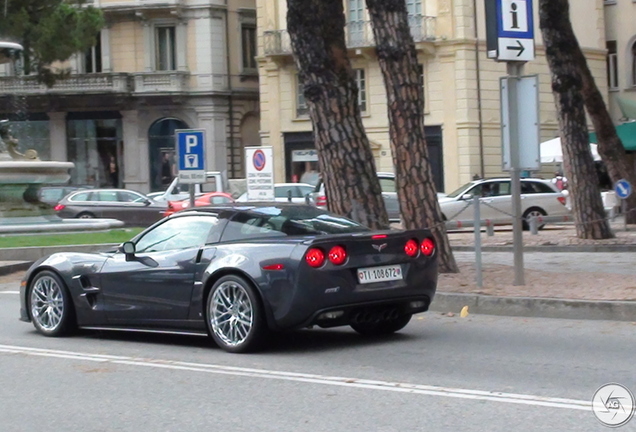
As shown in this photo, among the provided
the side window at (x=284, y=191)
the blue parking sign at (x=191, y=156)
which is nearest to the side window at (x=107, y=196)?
the side window at (x=284, y=191)

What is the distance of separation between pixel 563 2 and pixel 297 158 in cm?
2694

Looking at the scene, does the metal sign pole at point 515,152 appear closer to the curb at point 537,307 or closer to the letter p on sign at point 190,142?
the curb at point 537,307

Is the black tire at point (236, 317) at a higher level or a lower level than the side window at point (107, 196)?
lower

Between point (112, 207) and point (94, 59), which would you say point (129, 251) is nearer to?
point (112, 207)

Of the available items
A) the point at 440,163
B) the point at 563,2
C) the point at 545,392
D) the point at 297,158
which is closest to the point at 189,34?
the point at 297,158

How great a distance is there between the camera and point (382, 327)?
1095 cm

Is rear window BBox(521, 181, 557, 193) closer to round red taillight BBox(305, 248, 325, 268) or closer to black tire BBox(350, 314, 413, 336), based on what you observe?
black tire BBox(350, 314, 413, 336)

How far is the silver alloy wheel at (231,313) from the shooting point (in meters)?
9.73

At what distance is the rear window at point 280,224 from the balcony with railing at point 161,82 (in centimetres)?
4057

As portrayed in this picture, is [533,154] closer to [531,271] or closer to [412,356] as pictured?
[531,271]

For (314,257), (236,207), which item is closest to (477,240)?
(236,207)

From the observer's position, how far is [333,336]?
11.1 m
